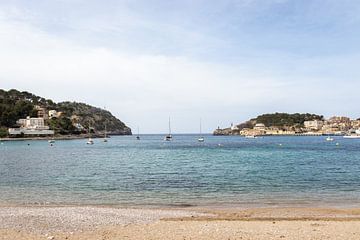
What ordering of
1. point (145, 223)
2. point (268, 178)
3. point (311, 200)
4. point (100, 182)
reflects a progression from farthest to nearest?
point (268, 178) → point (100, 182) → point (311, 200) → point (145, 223)

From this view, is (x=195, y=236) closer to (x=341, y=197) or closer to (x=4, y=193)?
(x=341, y=197)

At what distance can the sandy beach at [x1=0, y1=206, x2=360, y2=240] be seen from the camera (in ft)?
48.0

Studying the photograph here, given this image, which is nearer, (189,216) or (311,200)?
(189,216)

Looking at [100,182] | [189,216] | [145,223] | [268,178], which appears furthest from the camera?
[268,178]

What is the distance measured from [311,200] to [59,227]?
55.5 ft

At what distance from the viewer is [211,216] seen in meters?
20.2

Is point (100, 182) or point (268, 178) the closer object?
point (100, 182)

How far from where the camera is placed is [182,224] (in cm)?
1706

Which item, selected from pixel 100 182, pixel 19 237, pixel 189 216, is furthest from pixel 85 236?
pixel 100 182

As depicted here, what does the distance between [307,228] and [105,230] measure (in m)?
7.74

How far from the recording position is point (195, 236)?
14.3 m

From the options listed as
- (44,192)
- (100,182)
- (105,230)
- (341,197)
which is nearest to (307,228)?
(105,230)

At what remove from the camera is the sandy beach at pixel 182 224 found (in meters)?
14.6

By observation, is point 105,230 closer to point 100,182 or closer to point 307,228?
point 307,228
